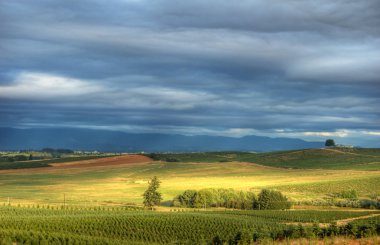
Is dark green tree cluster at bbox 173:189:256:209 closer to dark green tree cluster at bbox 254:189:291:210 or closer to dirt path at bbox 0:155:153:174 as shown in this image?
dark green tree cluster at bbox 254:189:291:210

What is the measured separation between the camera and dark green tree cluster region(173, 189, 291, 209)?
90.0 m

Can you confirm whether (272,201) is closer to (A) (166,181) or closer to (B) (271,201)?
(B) (271,201)

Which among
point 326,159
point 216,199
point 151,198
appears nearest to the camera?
point 151,198

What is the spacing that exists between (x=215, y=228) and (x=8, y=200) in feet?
163

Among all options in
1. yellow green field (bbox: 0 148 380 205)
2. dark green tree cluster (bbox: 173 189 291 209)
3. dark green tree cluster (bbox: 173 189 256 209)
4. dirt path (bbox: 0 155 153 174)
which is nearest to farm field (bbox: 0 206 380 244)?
dark green tree cluster (bbox: 173 189 291 209)

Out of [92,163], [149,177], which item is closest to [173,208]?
[149,177]

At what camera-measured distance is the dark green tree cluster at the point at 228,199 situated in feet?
295

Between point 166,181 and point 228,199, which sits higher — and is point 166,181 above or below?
above

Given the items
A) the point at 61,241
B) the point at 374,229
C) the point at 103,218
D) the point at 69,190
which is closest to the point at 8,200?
the point at 69,190

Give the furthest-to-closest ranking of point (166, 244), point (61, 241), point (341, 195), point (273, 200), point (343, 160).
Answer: point (343, 160) < point (341, 195) < point (273, 200) < point (166, 244) < point (61, 241)

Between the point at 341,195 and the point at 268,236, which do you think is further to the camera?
the point at 341,195

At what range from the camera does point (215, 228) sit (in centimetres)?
5762

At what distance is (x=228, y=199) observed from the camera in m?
94.8

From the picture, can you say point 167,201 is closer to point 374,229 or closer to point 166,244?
point 166,244
